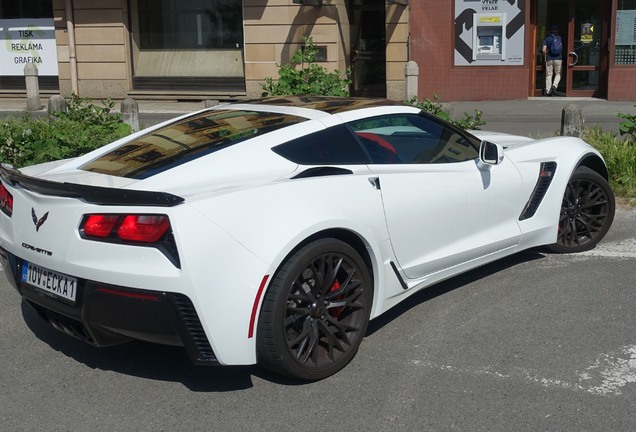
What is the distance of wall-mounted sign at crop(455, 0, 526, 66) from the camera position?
19.7 metres

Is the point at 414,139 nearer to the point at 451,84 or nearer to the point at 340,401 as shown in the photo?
the point at 340,401

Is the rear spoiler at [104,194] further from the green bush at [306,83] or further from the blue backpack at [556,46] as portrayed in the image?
the blue backpack at [556,46]

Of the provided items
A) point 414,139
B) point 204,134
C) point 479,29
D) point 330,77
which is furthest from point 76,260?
point 479,29

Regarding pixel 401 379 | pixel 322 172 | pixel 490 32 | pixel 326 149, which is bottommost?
pixel 401 379

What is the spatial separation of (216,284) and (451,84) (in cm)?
1739

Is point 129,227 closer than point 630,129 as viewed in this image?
Yes

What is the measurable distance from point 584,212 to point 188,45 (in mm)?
17200

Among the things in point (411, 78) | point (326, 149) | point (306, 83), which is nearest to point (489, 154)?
point (326, 149)

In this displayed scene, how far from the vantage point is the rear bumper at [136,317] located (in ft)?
12.6

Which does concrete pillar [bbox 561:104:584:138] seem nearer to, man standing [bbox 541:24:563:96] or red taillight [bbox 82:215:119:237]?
red taillight [bbox 82:215:119:237]

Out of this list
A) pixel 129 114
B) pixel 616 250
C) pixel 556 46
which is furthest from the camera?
pixel 556 46

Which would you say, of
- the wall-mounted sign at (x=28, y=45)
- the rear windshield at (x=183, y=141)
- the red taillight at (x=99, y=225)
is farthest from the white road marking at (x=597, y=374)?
the wall-mounted sign at (x=28, y=45)

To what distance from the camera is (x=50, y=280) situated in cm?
421

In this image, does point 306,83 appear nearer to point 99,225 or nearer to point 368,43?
point 99,225
